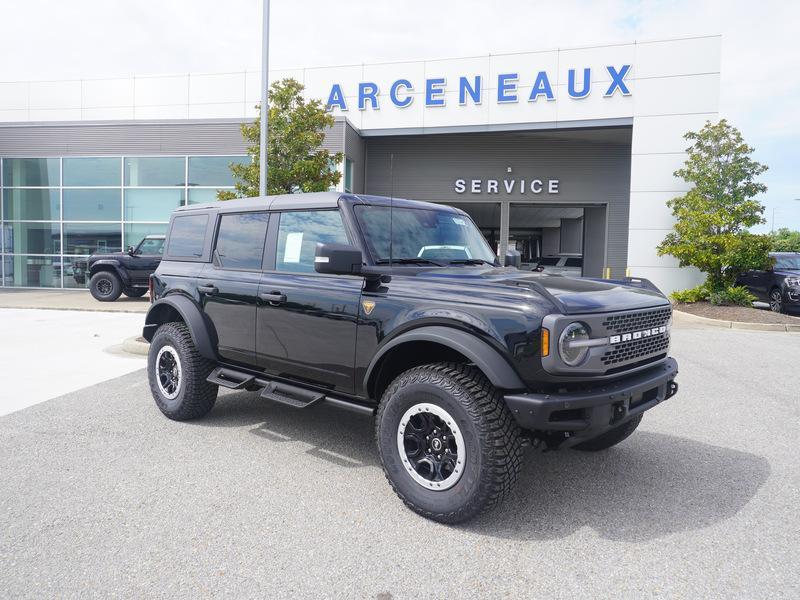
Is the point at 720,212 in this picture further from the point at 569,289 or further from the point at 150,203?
the point at 150,203

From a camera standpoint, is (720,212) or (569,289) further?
(720,212)

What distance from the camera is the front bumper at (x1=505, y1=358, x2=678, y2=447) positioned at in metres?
2.89

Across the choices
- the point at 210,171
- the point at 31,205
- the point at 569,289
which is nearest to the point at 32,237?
the point at 31,205

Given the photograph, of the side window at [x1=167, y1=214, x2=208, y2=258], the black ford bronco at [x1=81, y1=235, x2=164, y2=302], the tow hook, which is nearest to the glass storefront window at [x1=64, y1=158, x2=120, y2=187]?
the black ford bronco at [x1=81, y1=235, x2=164, y2=302]

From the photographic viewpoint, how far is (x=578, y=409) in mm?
3016

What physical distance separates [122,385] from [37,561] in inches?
154

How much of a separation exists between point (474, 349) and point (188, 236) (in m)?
3.33

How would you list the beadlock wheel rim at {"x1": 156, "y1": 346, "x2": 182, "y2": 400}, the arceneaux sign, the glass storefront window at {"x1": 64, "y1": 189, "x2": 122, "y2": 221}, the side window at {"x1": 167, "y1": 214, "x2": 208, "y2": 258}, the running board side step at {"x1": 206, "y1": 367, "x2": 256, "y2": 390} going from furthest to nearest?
the glass storefront window at {"x1": 64, "y1": 189, "x2": 122, "y2": 221} → the arceneaux sign → the side window at {"x1": 167, "y1": 214, "x2": 208, "y2": 258} → the beadlock wheel rim at {"x1": 156, "y1": 346, "x2": 182, "y2": 400} → the running board side step at {"x1": 206, "y1": 367, "x2": 256, "y2": 390}

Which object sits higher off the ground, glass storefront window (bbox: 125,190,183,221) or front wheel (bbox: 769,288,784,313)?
Answer: glass storefront window (bbox: 125,190,183,221)

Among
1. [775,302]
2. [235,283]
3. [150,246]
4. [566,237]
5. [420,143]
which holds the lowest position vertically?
[775,302]

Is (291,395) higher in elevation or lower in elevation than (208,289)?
lower

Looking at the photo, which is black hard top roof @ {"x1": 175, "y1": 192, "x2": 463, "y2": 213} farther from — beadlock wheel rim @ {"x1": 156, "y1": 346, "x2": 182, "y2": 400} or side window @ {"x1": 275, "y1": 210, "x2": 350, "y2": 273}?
beadlock wheel rim @ {"x1": 156, "y1": 346, "x2": 182, "y2": 400}

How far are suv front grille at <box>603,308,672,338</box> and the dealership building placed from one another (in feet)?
49.4

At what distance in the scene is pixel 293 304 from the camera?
4.09 metres
